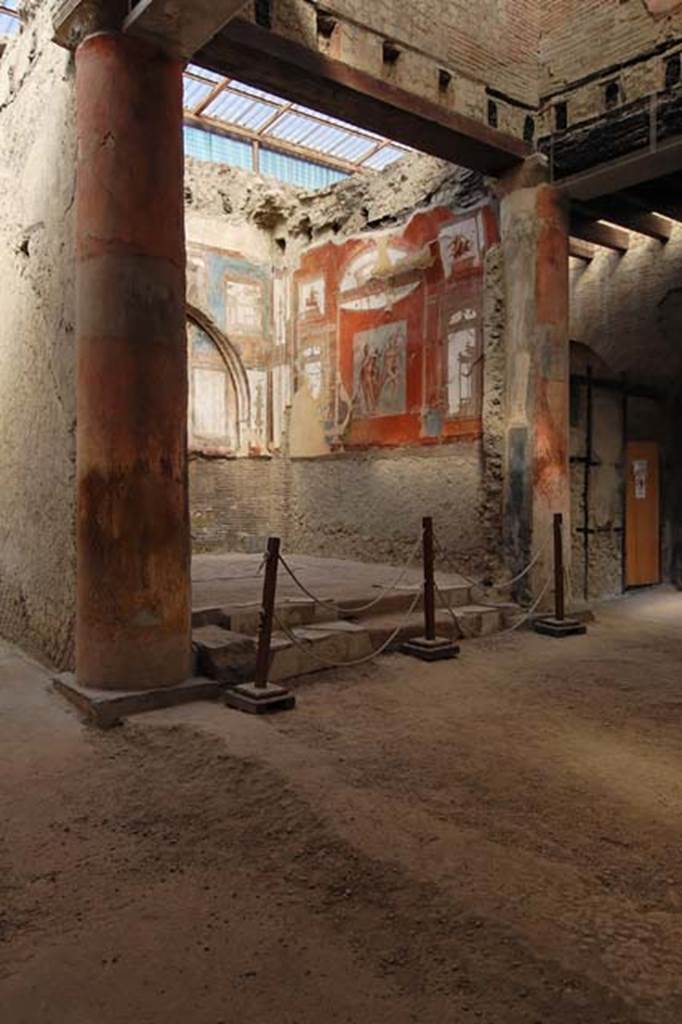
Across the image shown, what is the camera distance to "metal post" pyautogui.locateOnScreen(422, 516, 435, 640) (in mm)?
6277

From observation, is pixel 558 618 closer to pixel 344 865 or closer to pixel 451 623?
pixel 451 623

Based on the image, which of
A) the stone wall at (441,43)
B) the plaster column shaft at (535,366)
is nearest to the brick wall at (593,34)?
the stone wall at (441,43)

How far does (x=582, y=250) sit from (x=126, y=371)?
7137mm

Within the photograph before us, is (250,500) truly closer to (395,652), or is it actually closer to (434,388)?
(434,388)

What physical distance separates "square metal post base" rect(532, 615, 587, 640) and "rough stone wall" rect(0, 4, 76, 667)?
4.31 metres

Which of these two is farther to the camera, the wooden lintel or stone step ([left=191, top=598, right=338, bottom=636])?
stone step ([left=191, top=598, right=338, bottom=636])

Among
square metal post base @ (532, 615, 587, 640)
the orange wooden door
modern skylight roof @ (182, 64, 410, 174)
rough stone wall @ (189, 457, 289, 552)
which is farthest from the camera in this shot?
modern skylight roof @ (182, 64, 410, 174)

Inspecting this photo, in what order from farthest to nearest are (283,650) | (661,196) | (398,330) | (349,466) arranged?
(349,466)
(398,330)
(661,196)
(283,650)

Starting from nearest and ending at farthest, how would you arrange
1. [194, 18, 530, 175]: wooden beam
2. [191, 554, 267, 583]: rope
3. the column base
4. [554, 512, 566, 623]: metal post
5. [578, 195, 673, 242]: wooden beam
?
the column base < [194, 18, 530, 175]: wooden beam < [554, 512, 566, 623]: metal post < [191, 554, 267, 583]: rope < [578, 195, 673, 242]: wooden beam

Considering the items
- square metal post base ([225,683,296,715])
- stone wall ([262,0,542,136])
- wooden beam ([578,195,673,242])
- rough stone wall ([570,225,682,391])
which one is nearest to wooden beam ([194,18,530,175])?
stone wall ([262,0,542,136])

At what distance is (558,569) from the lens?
302 inches

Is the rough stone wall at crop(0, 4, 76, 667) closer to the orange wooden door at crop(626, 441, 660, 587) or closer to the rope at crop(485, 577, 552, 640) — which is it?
the rope at crop(485, 577, 552, 640)

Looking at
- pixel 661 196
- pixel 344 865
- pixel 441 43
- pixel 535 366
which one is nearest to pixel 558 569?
pixel 535 366

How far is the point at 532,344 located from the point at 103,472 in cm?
478
